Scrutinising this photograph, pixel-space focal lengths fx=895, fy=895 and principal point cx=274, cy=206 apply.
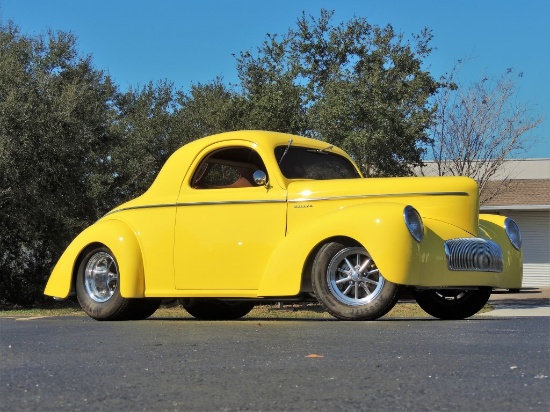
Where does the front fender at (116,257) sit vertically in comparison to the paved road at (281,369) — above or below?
above

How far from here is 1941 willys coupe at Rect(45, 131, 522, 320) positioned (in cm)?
775

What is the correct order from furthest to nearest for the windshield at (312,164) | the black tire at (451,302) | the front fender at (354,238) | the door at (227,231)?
the windshield at (312,164) < the black tire at (451,302) < the door at (227,231) < the front fender at (354,238)

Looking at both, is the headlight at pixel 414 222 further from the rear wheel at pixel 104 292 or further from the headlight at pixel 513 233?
the rear wheel at pixel 104 292

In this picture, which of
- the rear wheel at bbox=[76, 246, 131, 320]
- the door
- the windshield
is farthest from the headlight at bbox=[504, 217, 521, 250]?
the rear wheel at bbox=[76, 246, 131, 320]

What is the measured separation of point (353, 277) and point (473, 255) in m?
1.13

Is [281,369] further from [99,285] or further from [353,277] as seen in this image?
[99,285]

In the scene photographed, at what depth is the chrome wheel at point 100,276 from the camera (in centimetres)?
947

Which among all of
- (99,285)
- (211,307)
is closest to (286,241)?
(211,307)

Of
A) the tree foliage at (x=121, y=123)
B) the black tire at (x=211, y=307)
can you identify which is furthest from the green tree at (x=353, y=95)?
the black tire at (x=211, y=307)

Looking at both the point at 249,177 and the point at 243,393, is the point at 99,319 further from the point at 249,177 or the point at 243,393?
the point at 243,393

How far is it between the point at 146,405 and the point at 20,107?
17.8m

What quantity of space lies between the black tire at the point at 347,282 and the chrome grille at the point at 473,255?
0.66 m

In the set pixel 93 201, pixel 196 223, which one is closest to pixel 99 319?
pixel 196 223

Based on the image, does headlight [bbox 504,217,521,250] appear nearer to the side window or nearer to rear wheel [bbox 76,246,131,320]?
the side window
